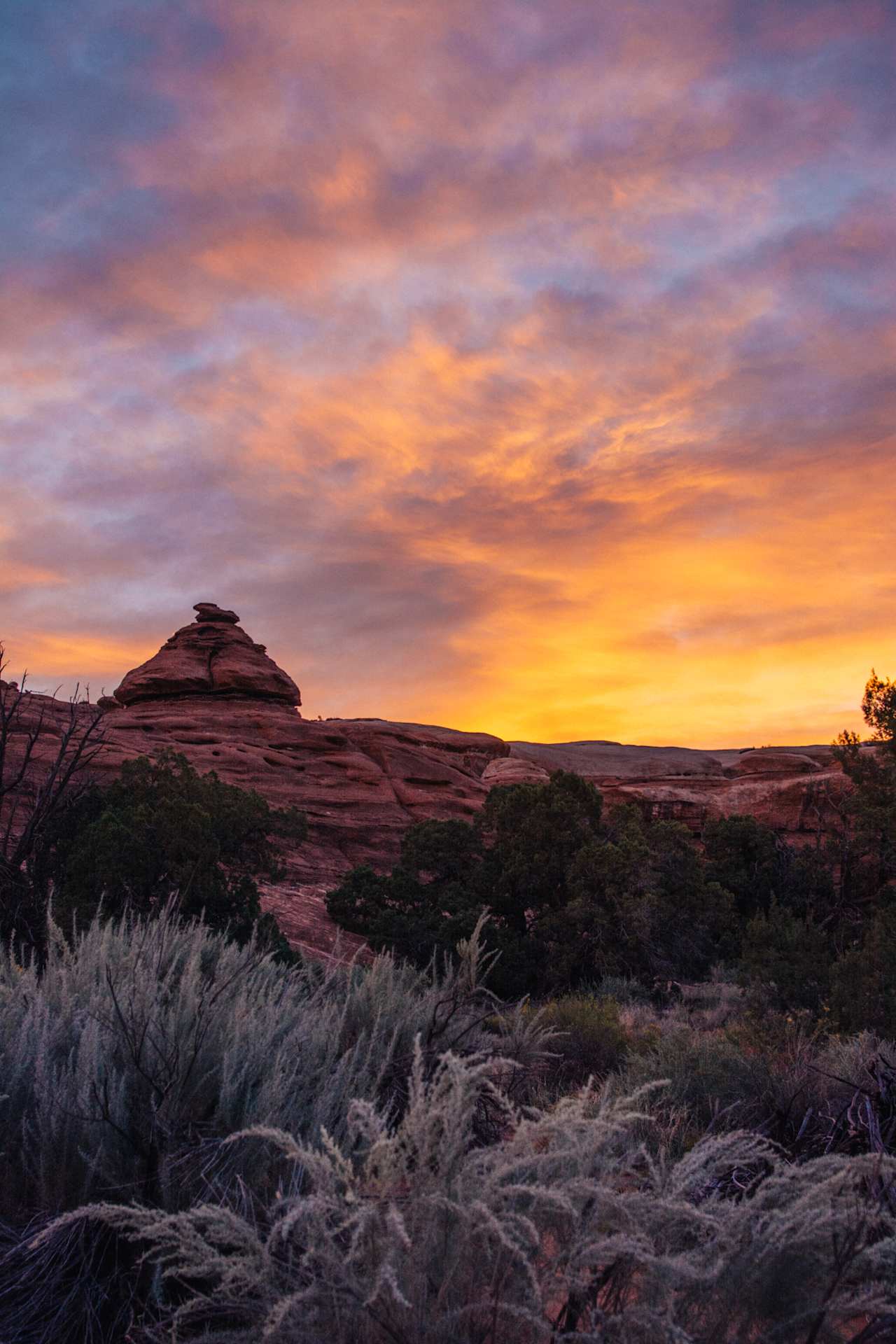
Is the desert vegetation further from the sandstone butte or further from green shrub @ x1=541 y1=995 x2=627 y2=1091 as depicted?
the sandstone butte

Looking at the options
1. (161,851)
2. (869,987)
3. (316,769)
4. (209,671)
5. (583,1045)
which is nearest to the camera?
(583,1045)

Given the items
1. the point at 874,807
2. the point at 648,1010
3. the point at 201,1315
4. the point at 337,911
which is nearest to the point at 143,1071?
the point at 201,1315

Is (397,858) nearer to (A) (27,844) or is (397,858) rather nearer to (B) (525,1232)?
(A) (27,844)

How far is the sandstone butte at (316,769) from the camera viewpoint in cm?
2423

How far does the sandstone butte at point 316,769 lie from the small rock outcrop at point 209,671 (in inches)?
2.9

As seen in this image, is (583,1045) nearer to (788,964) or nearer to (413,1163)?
(788,964)

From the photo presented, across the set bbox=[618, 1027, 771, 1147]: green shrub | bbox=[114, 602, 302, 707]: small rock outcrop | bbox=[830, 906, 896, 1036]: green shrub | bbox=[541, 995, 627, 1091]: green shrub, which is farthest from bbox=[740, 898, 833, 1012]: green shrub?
bbox=[114, 602, 302, 707]: small rock outcrop

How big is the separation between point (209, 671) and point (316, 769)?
46.0ft

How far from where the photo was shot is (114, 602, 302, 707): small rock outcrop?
40875 mm

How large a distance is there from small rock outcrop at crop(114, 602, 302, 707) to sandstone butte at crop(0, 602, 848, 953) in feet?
0.24

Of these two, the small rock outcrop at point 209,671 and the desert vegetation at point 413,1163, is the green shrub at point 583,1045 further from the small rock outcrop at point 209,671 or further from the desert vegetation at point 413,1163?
the small rock outcrop at point 209,671

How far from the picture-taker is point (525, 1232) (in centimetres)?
243

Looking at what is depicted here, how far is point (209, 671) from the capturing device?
42.1 m

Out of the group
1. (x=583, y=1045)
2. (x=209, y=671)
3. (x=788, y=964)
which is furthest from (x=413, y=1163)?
(x=209, y=671)
